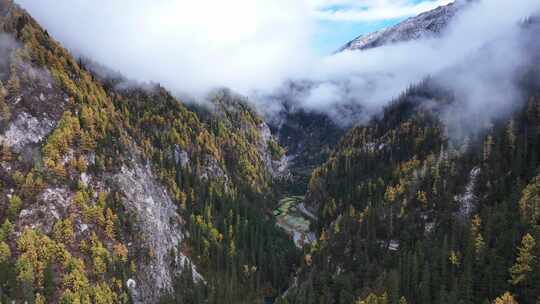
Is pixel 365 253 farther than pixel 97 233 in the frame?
Yes

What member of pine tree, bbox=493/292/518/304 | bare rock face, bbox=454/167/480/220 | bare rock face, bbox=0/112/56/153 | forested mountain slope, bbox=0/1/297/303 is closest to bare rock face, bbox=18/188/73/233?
forested mountain slope, bbox=0/1/297/303

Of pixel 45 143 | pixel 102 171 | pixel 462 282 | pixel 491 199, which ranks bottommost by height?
pixel 462 282

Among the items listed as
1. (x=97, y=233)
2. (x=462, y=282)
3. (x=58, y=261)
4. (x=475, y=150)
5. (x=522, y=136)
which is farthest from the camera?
(x=475, y=150)

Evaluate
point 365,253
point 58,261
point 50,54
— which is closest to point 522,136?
point 365,253

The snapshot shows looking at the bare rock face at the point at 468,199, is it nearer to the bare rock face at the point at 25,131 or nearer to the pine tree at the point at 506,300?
the pine tree at the point at 506,300

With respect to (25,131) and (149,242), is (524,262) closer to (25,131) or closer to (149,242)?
(149,242)

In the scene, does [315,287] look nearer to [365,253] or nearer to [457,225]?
[365,253]

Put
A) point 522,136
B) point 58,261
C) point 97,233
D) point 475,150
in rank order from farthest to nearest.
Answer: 1. point 475,150
2. point 522,136
3. point 97,233
4. point 58,261

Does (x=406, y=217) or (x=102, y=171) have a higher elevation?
(x=102, y=171)
